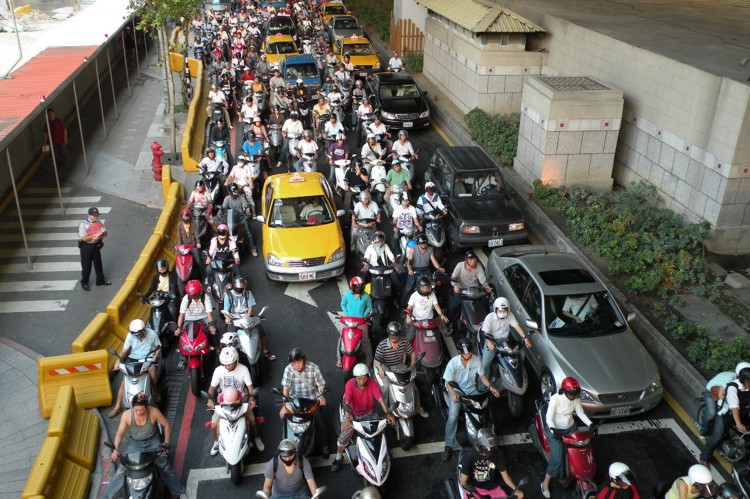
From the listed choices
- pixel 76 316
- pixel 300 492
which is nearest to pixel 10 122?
pixel 76 316

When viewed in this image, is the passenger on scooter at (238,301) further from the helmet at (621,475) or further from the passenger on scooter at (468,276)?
the helmet at (621,475)

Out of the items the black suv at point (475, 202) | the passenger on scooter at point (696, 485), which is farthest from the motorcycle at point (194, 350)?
the passenger on scooter at point (696, 485)

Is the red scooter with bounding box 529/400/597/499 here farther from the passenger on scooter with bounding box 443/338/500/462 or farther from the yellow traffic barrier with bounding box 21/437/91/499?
the yellow traffic barrier with bounding box 21/437/91/499

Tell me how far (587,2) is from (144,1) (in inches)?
645

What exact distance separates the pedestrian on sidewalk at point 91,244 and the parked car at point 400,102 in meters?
11.0

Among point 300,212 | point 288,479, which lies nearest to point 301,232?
point 300,212

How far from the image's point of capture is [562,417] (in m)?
8.52

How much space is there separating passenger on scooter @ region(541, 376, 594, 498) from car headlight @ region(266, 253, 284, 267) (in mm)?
6494

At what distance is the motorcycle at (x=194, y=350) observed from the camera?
10500 mm

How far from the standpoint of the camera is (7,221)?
18250mm

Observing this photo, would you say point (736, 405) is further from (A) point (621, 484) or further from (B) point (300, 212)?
(B) point (300, 212)

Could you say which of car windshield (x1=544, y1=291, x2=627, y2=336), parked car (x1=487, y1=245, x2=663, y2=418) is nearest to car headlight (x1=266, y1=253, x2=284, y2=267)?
parked car (x1=487, y1=245, x2=663, y2=418)

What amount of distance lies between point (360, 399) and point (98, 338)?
16.8 ft

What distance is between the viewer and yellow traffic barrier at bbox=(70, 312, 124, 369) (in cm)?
1093
